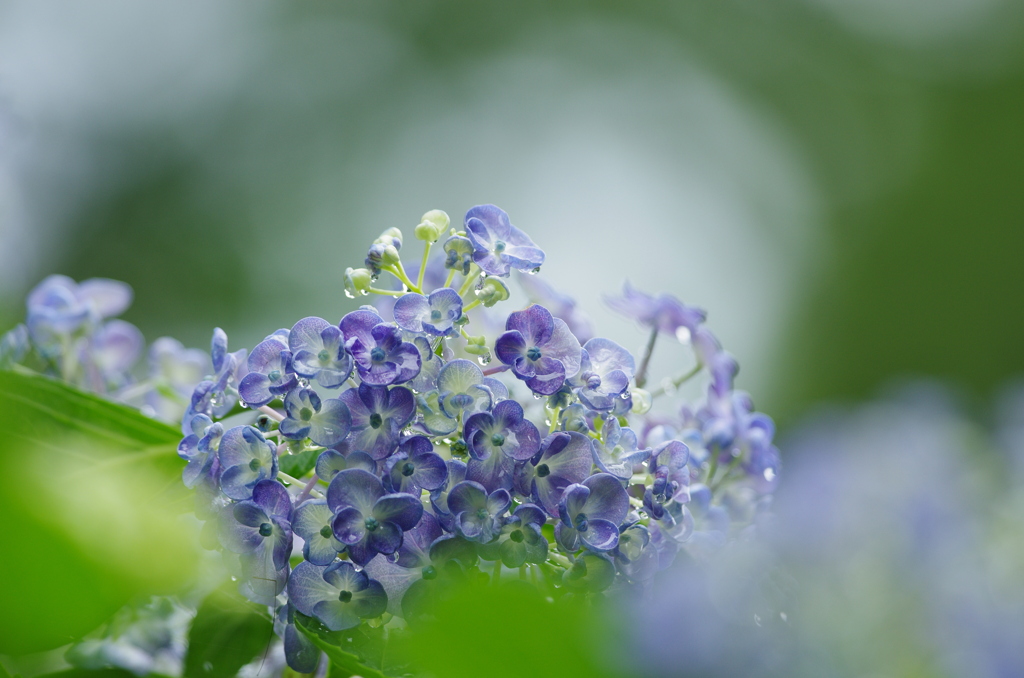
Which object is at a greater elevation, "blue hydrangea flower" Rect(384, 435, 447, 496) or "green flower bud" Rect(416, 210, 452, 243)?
"green flower bud" Rect(416, 210, 452, 243)

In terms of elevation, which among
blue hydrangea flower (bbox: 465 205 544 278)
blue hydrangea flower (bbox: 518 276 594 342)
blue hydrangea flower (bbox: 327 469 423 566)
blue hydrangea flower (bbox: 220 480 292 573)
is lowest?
blue hydrangea flower (bbox: 220 480 292 573)

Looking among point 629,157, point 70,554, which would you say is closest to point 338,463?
point 70,554

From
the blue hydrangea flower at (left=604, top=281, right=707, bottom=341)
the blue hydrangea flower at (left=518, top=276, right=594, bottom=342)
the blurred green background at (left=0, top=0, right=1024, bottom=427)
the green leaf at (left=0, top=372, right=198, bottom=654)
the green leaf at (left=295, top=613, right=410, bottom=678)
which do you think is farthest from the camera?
the blurred green background at (left=0, top=0, right=1024, bottom=427)

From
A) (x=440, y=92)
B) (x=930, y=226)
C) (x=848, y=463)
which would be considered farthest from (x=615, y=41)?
(x=848, y=463)

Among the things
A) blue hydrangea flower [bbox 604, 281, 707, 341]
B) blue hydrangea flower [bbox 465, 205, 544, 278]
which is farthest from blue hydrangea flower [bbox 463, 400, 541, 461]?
blue hydrangea flower [bbox 604, 281, 707, 341]

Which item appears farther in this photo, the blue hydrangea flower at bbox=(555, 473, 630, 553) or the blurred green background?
the blurred green background

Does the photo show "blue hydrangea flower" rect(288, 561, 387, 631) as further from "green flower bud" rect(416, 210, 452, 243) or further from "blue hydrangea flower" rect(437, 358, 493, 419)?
"green flower bud" rect(416, 210, 452, 243)

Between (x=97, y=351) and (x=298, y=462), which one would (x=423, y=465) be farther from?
(x=97, y=351)
